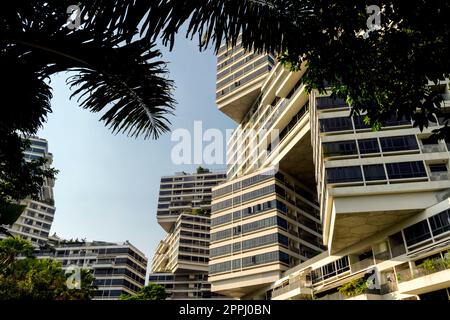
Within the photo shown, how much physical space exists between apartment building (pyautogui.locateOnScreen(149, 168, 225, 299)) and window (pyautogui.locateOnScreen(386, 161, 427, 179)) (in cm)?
5347

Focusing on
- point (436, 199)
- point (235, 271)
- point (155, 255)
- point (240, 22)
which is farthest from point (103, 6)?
point (155, 255)

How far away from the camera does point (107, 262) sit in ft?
259

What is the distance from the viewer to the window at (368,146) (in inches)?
1267

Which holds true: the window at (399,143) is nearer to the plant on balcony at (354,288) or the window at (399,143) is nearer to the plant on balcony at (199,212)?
the plant on balcony at (354,288)

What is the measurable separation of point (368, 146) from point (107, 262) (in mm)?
66541

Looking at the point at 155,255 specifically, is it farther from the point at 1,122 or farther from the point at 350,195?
the point at 1,122

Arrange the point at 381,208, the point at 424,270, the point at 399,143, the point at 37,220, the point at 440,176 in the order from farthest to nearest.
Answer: the point at 37,220
the point at 399,143
the point at 440,176
the point at 381,208
the point at 424,270

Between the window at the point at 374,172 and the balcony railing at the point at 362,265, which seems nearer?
the window at the point at 374,172

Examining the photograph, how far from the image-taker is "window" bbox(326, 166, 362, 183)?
31.2m

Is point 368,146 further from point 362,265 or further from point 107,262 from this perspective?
point 107,262

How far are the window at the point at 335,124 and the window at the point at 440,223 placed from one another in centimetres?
1082

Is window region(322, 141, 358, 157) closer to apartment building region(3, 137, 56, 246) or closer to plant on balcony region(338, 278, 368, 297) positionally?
plant on balcony region(338, 278, 368, 297)

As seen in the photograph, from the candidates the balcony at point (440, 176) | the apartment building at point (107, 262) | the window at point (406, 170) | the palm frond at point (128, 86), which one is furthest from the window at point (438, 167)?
the apartment building at point (107, 262)

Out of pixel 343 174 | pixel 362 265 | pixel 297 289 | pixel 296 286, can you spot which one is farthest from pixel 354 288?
pixel 296 286
